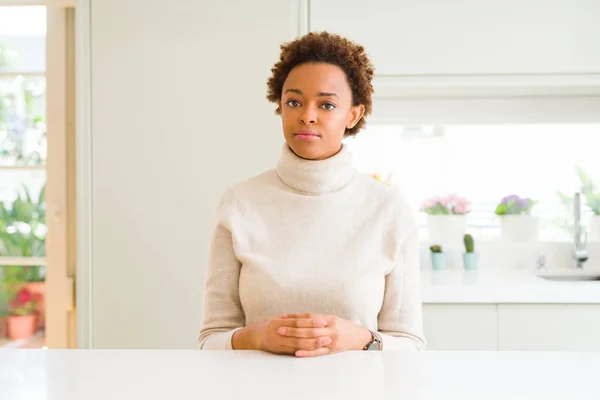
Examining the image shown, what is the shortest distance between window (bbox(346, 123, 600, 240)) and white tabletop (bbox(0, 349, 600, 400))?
2.01 m

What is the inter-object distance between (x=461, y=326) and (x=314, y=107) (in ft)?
4.27

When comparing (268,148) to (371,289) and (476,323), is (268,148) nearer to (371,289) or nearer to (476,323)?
(476,323)

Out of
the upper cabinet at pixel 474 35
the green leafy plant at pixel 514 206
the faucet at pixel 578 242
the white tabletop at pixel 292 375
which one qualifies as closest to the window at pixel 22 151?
the upper cabinet at pixel 474 35

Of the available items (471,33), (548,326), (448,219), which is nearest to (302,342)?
(548,326)

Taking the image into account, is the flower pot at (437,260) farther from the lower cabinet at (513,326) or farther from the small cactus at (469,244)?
the lower cabinet at (513,326)

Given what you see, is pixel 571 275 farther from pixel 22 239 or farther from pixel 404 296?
pixel 22 239

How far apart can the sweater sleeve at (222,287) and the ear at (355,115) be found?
0.31m

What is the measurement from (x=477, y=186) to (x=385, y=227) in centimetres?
179

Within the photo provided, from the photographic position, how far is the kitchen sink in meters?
2.75

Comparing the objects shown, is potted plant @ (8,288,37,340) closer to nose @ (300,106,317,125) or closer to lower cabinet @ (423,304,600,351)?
lower cabinet @ (423,304,600,351)

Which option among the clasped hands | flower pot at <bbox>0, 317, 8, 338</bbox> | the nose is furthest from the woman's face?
flower pot at <bbox>0, 317, 8, 338</bbox>

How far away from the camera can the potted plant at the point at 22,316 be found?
2.64m

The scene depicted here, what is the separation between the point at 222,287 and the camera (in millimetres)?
1301

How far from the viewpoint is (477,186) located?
2.98 m
